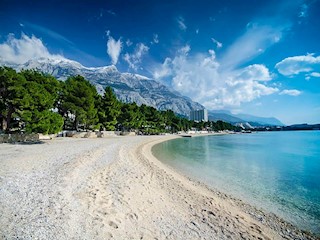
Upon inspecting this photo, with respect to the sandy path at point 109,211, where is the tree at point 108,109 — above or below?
above

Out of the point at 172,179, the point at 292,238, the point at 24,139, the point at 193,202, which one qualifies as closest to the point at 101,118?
the point at 24,139

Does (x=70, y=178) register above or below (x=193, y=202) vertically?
above

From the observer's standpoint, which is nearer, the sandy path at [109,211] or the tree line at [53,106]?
the sandy path at [109,211]

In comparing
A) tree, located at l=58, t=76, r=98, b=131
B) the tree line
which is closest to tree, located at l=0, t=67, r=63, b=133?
the tree line

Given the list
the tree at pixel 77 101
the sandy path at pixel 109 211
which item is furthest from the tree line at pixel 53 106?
the sandy path at pixel 109 211

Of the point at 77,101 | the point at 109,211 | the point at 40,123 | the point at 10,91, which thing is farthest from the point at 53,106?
the point at 109,211

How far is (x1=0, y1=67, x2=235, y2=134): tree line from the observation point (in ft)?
80.5

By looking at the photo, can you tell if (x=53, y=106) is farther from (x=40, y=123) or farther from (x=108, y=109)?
(x=40, y=123)

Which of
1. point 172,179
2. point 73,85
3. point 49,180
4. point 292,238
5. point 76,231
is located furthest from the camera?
point 73,85

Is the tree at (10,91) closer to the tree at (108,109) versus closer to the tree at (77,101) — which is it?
the tree at (77,101)

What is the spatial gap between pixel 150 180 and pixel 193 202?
379 cm

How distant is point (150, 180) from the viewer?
39.4ft

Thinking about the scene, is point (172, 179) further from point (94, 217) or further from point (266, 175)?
point (266, 175)

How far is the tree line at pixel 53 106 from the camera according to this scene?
2455 cm
